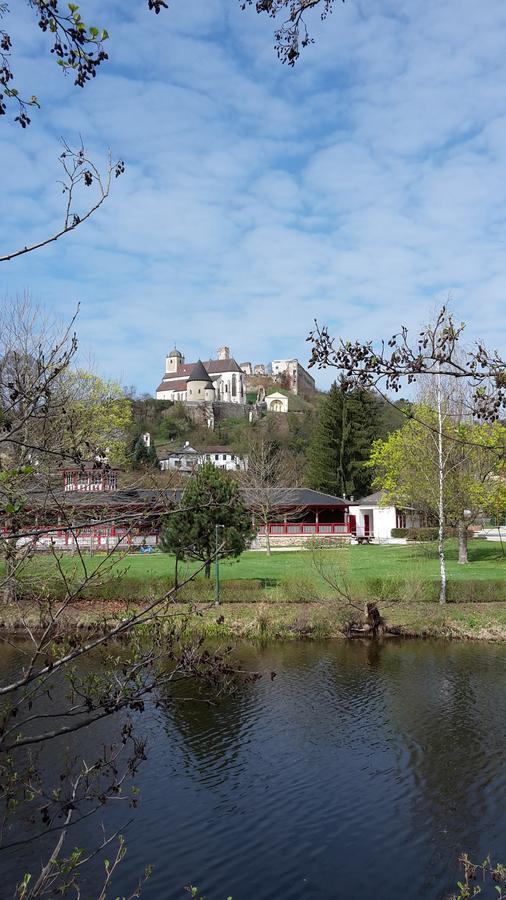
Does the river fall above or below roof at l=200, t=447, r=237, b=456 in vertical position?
below

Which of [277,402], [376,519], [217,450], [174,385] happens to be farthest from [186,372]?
[376,519]

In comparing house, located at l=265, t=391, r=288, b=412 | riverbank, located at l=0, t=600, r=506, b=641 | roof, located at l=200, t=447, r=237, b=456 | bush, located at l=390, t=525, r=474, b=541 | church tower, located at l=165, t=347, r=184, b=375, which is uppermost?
church tower, located at l=165, t=347, r=184, b=375

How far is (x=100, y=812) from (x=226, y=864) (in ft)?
7.48

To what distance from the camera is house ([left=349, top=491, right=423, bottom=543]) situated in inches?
1980

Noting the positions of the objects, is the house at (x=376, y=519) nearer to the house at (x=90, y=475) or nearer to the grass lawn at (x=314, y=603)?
the grass lawn at (x=314, y=603)

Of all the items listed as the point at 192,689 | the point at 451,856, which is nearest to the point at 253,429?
the point at 192,689

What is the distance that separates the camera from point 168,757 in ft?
39.8

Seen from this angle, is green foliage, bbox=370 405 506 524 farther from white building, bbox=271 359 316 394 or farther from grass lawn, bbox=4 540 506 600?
white building, bbox=271 359 316 394

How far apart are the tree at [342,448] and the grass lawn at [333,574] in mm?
22145

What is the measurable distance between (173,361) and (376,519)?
9666cm

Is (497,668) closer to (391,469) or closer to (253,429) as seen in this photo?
(391,469)

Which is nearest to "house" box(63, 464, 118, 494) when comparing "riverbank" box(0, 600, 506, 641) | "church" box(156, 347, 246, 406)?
"riverbank" box(0, 600, 506, 641)

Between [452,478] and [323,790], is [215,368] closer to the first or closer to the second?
[452,478]

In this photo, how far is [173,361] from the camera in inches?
5591
